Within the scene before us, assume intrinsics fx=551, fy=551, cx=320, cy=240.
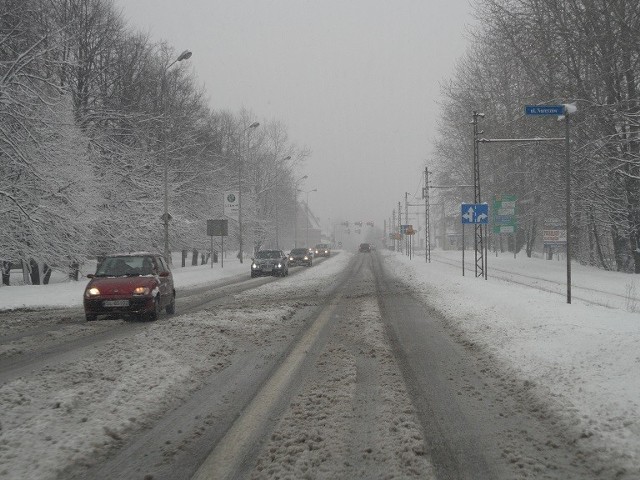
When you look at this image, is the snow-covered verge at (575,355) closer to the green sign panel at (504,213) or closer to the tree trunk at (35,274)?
the tree trunk at (35,274)

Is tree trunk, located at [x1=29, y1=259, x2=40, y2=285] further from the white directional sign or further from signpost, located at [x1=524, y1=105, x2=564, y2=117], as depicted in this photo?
signpost, located at [x1=524, y1=105, x2=564, y2=117]

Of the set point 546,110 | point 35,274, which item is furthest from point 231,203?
point 546,110

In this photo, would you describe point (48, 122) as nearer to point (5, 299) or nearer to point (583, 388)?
point (5, 299)

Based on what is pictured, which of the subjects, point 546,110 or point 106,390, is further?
point 546,110

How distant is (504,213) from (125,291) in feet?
108

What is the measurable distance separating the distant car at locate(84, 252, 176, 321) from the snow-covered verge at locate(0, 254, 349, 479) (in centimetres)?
97

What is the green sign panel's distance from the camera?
129ft

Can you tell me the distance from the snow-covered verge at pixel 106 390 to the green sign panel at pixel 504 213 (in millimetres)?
31076

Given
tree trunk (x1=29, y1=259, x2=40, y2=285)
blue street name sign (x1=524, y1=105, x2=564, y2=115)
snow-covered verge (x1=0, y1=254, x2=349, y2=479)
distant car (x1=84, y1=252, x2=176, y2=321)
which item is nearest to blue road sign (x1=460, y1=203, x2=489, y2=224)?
blue street name sign (x1=524, y1=105, x2=564, y2=115)

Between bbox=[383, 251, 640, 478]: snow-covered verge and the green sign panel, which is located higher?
the green sign panel

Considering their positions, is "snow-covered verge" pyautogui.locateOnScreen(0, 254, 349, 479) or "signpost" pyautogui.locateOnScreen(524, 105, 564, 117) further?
"signpost" pyautogui.locateOnScreen(524, 105, 564, 117)

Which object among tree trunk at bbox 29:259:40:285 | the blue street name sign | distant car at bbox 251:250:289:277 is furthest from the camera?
distant car at bbox 251:250:289:277

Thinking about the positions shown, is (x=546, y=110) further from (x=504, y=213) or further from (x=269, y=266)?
(x=504, y=213)

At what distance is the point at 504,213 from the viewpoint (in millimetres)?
40062
